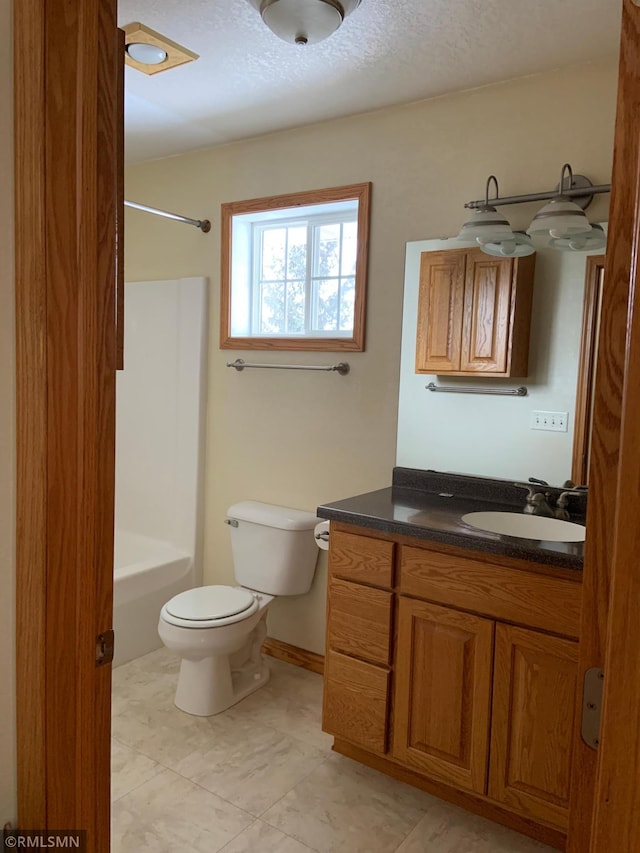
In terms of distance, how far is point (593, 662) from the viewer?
0.71 meters

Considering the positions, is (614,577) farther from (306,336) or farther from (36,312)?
(306,336)

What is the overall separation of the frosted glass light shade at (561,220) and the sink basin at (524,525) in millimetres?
928

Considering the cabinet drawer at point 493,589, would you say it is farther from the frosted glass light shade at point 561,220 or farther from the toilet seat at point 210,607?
the frosted glass light shade at point 561,220

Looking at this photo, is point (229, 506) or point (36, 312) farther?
point (229, 506)

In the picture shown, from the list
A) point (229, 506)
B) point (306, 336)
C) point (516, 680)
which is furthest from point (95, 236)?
point (229, 506)

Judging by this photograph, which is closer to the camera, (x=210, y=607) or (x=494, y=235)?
(x=494, y=235)

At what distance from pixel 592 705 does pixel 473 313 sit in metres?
1.83

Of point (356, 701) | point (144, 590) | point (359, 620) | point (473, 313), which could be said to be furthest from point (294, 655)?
point (473, 313)

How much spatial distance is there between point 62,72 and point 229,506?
2.45 metres

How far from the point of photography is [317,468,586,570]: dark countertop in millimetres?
1761

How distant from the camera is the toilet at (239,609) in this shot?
245cm

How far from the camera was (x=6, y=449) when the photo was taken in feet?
3.16

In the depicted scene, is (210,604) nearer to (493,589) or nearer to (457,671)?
(457,671)

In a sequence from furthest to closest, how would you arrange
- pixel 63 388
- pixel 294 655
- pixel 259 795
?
pixel 294 655 < pixel 259 795 < pixel 63 388
